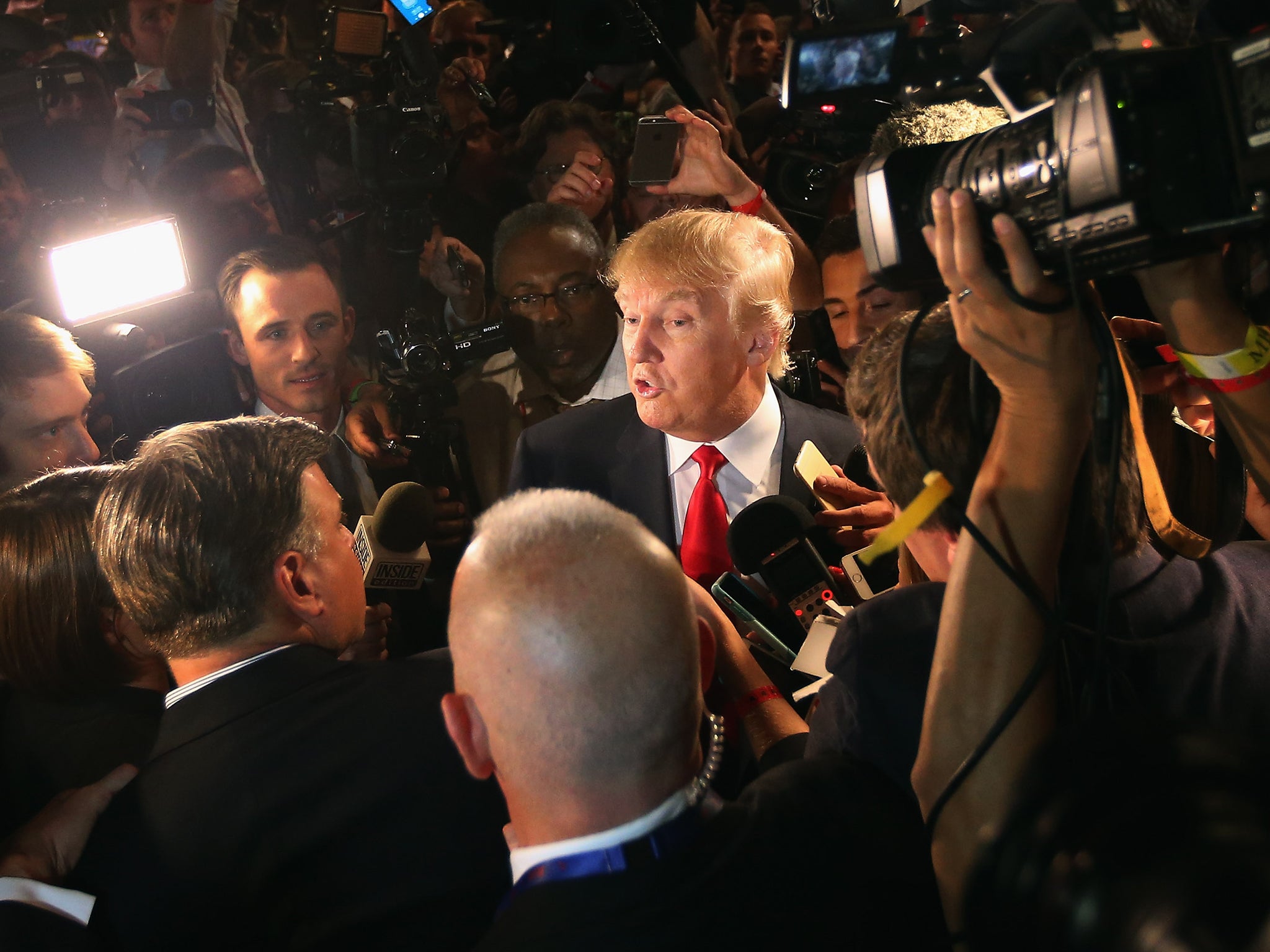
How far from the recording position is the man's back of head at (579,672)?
104 cm

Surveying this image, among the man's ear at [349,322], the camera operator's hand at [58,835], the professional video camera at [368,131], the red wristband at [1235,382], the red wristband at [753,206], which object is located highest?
the professional video camera at [368,131]

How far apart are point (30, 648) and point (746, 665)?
1.33m

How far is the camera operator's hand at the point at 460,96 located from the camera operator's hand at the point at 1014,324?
11.3 ft

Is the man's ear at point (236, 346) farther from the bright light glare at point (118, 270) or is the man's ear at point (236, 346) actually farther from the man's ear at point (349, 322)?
the man's ear at point (349, 322)

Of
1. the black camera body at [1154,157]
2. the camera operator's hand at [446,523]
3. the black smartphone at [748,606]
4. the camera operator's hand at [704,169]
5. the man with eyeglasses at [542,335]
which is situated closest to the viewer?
the black camera body at [1154,157]

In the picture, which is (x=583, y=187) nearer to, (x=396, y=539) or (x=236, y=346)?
(x=236, y=346)

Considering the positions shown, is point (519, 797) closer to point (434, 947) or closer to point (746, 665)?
point (434, 947)

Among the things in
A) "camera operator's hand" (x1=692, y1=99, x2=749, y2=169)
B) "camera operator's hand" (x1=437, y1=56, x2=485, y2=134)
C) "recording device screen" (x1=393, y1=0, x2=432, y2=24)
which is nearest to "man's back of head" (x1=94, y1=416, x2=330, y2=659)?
"camera operator's hand" (x1=692, y1=99, x2=749, y2=169)

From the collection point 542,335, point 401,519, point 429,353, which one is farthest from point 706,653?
point 542,335

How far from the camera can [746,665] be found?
6.06 feet

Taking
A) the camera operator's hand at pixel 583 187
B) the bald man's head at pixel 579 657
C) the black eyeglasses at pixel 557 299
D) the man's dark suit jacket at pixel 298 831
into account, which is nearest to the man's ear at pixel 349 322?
the black eyeglasses at pixel 557 299

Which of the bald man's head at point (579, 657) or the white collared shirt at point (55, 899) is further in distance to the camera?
the white collared shirt at point (55, 899)

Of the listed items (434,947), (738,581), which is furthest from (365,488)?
(434,947)

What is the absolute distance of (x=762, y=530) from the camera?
1.97 meters
